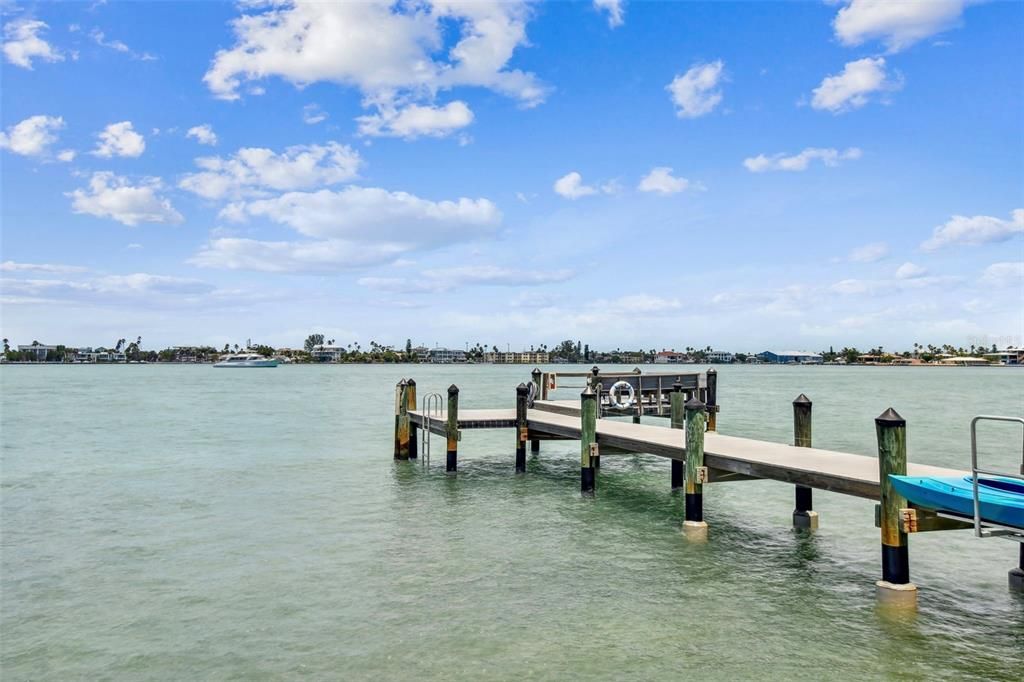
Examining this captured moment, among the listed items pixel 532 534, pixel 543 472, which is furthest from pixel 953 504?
pixel 543 472

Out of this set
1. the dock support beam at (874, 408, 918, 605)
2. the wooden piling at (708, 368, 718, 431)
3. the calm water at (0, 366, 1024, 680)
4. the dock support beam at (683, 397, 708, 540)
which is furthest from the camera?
the wooden piling at (708, 368, 718, 431)

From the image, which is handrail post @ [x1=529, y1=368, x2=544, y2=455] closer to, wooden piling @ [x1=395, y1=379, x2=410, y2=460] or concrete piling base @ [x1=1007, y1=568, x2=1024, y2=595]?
wooden piling @ [x1=395, y1=379, x2=410, y2=460]

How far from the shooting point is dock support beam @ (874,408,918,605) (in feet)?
30.8

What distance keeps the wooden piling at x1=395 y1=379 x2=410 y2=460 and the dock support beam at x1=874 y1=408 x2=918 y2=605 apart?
1617 centimetres

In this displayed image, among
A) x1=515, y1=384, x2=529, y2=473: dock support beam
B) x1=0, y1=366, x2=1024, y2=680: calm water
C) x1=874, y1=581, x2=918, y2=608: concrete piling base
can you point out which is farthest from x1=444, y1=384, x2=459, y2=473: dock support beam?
x1=874, y1=581, x2=918, y2=608: concrete piling base

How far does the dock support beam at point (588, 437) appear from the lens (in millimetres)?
16500

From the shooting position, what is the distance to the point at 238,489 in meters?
20.0

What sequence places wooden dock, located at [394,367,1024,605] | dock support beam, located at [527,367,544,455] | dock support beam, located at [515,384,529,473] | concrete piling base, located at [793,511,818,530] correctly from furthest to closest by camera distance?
1. dock support beam, located at [527,367,544,455]
2. dock support beam, located at [515,384,529,473]
3. concrete piling base, located at [793,511,818,530]
4. wooden dock, located at [394,367,1024,605]

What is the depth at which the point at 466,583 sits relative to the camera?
11.0 m

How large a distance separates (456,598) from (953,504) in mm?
6532

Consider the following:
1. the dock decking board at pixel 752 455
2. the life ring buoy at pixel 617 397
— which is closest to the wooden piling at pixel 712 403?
the life ring buoy at pixel 617 397

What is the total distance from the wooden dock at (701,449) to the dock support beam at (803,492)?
0.02 metres

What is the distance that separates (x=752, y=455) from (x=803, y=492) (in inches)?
93.8

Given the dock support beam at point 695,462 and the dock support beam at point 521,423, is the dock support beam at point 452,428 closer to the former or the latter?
the dock support beam at point 521,423
